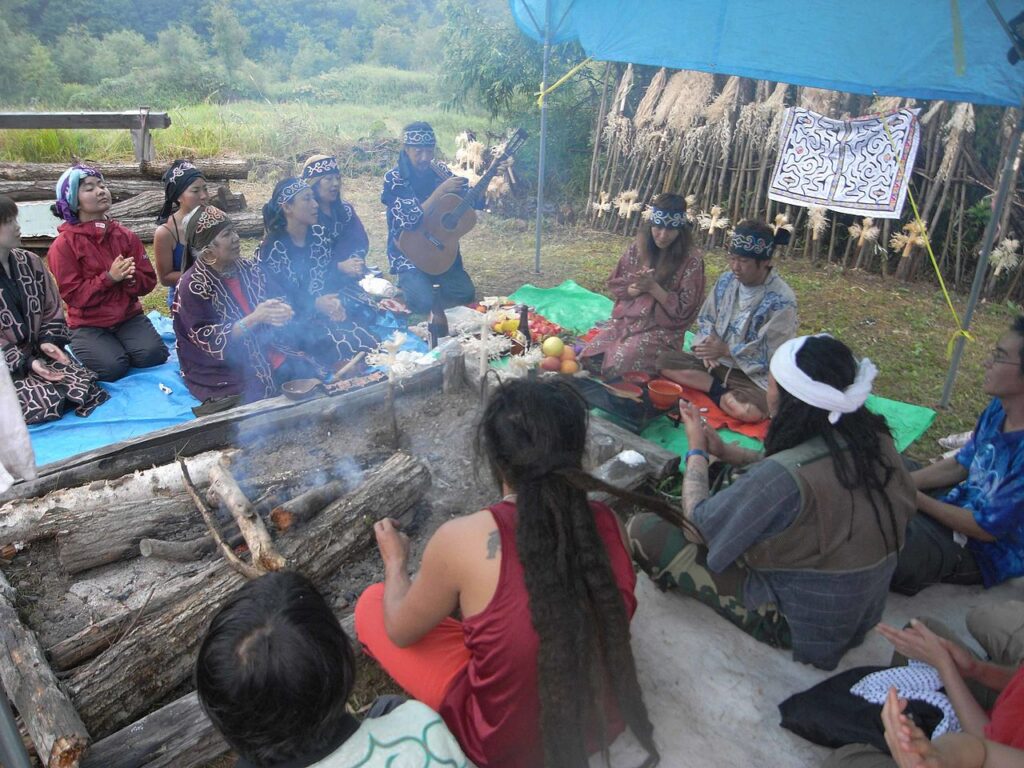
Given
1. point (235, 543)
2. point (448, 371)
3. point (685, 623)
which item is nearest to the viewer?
point (685, 623)

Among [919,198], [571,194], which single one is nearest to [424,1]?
[571,194]

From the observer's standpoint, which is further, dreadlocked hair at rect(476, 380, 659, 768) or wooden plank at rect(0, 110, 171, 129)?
wooden plank at rect(0, 110, 171, 129)

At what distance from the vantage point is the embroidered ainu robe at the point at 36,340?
4.59 m

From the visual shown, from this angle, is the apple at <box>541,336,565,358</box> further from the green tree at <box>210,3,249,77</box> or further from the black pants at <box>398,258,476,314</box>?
the green tree at <box>210,3,249,77</box>

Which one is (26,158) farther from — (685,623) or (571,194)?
(685,623)

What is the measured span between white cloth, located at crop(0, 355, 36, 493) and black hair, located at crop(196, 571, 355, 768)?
1.17 m

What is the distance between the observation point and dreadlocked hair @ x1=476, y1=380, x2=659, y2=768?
1.81 meters

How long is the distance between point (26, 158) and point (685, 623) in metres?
11.0

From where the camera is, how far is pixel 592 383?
4723mm

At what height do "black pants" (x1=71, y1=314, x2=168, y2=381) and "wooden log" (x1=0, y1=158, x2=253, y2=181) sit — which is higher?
"wooden log" (x1=0, y1=158, x2=253, y2=181)

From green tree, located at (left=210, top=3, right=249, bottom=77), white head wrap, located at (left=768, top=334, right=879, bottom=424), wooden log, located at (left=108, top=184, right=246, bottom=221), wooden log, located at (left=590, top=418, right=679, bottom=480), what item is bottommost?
wooden log, located at (left=590, top=418, right=679, bottom=480)

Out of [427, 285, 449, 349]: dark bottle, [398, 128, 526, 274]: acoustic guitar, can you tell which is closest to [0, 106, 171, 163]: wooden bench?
[398, 128, 526, 274]: acoustic guitar

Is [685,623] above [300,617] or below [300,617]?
below

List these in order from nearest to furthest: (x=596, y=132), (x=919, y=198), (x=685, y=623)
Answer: (x=685, y=623) < (x=919, y=198) < (x=596, y=132)
